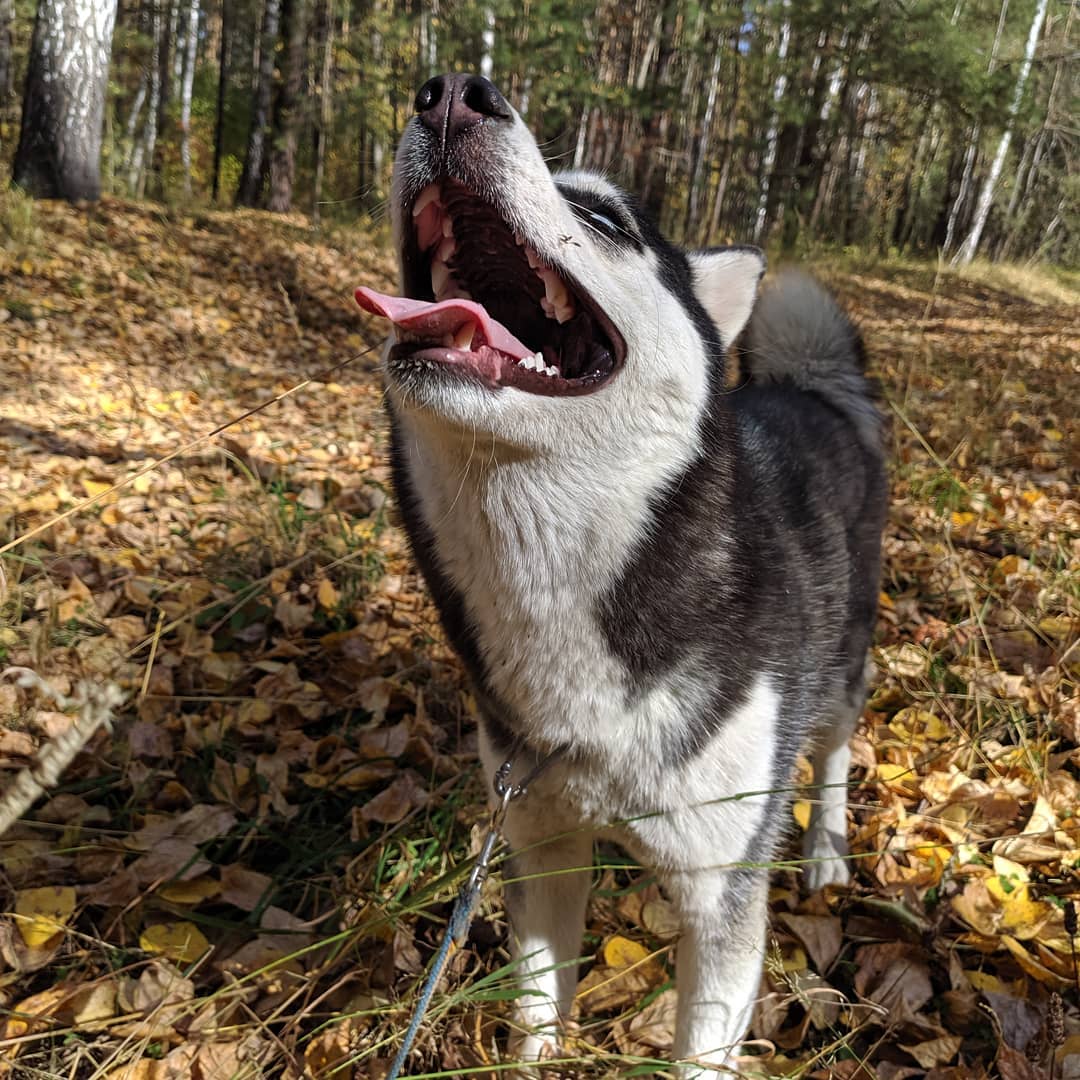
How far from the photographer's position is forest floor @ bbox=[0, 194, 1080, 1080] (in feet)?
5.93

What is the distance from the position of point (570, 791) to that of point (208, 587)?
2235mm

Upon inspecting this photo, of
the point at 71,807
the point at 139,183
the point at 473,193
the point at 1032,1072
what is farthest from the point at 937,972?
the point at 139,183

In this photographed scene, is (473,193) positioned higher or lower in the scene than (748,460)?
higher

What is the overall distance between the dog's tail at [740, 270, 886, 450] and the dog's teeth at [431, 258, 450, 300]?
1.67m

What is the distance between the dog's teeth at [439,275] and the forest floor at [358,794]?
0.37 meters

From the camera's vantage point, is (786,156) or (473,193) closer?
(473,193)

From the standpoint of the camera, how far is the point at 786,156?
15977mm

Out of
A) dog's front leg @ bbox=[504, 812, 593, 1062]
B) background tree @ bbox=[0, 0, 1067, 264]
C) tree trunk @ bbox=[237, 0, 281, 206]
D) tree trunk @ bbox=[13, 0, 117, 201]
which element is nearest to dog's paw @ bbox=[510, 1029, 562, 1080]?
dog's front leg @ bbox=[504, 812, 593, 1062]

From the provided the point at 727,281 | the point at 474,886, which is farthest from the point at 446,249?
the point at 474,886

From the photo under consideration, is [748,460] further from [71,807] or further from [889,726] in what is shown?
[71,807]

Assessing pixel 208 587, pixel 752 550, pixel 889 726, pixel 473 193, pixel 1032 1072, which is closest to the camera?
pixel 473 193

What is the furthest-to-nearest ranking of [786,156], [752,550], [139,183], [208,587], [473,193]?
[786,156] → [139,183] → [208,587] → [752,550] → [473,193]

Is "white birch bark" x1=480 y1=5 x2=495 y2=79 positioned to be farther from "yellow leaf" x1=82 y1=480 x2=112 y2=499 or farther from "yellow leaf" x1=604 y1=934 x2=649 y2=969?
"yellow leaf" x1=604 y1=934 x2=649 y2=969

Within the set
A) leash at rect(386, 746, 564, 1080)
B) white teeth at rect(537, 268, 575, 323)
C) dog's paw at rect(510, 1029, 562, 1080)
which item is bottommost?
dog's paw at rect(510, 1029, 562, 1080)
